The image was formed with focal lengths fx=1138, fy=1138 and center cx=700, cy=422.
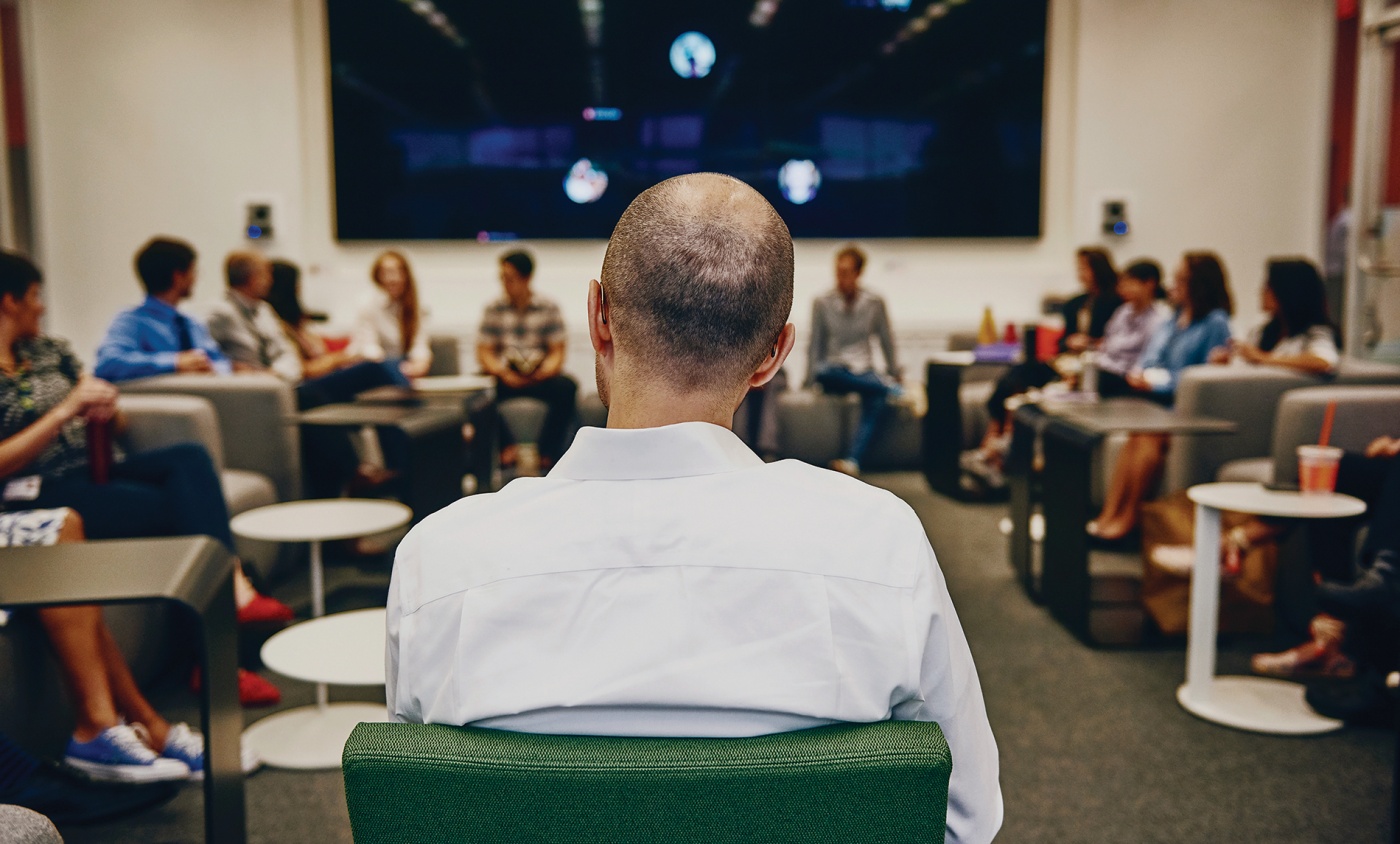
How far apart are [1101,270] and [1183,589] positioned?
3159 mm

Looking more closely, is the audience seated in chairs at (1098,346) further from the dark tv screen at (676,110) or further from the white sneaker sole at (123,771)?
the white sneaker sole at (123,771)

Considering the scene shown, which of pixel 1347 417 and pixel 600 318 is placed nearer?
pixel 600 318

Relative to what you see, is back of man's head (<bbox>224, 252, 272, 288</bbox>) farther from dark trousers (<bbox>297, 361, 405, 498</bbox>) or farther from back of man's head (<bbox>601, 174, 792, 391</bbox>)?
back of man's head (<bbox>601, 174, 792, 391</bbox>)

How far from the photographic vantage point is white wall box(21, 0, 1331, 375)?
7.32 metres

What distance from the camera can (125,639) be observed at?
292 cm

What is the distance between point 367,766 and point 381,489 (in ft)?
14.0

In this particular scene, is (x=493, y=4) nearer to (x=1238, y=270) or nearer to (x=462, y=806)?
(x=1238, y=270)

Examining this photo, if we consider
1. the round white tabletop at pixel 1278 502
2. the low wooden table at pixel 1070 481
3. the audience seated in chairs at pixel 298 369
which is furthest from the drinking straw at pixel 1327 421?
the audience seated in chairs at pixel 298 369

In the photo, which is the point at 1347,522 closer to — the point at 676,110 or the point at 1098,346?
the point at 1098,346

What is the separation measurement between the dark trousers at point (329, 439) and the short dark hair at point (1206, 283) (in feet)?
11.7

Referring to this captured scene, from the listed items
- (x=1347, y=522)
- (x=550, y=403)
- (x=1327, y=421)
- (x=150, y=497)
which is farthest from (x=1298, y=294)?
(x=150, y=497)

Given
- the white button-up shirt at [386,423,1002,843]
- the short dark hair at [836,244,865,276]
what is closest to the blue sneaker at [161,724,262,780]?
the white button-up shirt at [386,423,1002,843]

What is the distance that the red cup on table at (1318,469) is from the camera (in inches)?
118

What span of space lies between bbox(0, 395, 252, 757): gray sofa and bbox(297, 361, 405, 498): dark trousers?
0.42 metres
